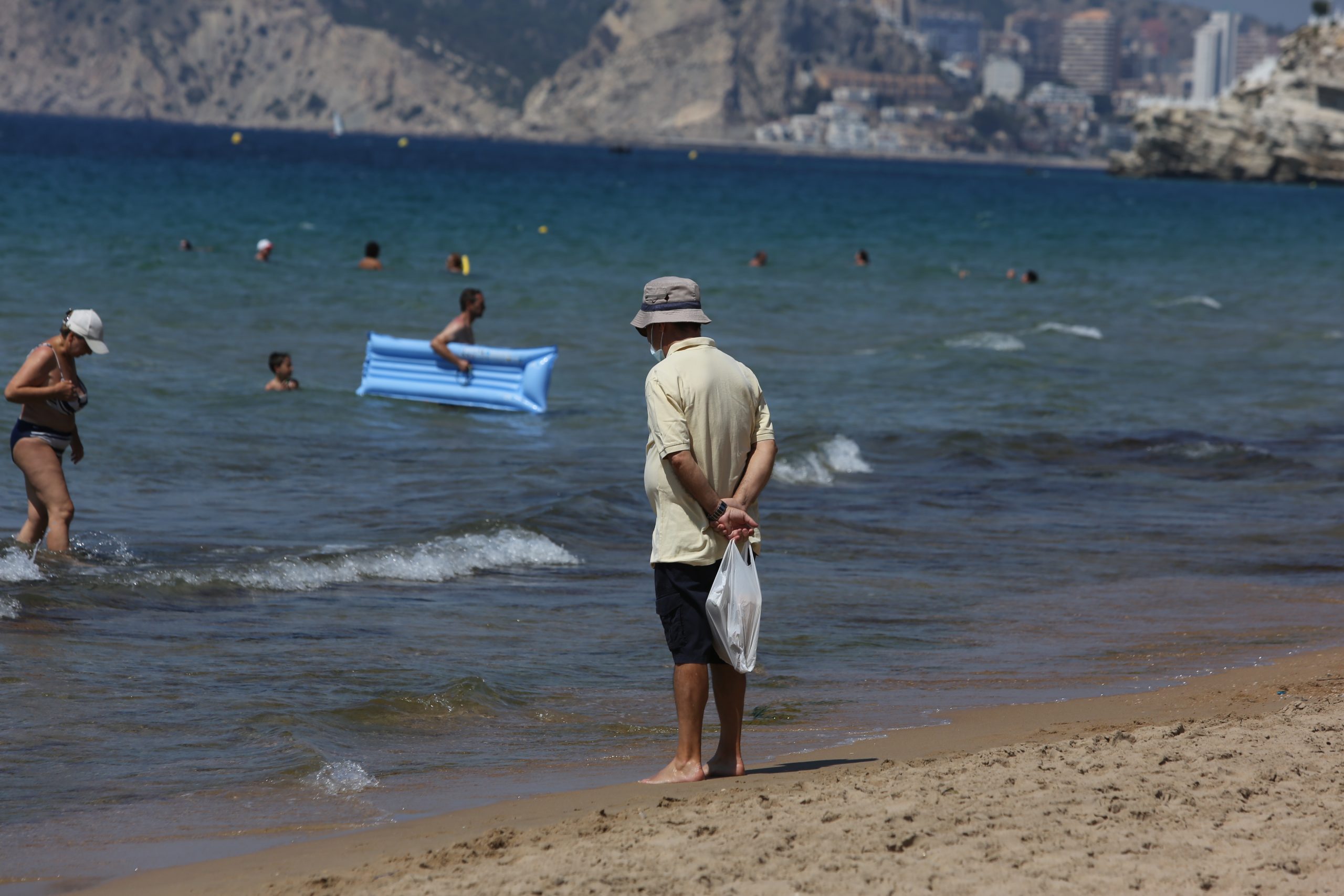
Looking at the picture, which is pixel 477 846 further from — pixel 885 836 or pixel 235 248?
Answer: pixel 235 248

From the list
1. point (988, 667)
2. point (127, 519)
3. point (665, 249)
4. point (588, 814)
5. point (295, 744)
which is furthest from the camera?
point (665, 249)

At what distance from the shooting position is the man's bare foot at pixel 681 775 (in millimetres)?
4922

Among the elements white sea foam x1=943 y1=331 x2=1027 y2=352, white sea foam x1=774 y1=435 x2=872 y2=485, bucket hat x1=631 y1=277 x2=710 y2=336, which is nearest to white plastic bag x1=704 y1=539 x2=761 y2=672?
bucket hat x1=631 y1=277 x2=710 y2=336

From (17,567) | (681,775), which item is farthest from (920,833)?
(17,567)

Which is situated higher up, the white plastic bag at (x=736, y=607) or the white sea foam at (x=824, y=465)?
the white plastic bag at (x=736, y=607)

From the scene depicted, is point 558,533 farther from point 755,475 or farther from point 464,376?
point 464,376

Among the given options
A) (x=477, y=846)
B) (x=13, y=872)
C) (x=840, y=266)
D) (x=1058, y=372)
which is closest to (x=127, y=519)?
(x=13, y=872)

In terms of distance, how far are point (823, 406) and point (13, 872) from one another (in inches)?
488

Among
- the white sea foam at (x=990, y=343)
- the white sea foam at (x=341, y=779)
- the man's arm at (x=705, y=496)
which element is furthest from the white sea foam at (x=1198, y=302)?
the white sea foam at (x=341, y=779)

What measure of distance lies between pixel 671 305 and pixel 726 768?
1.58 metres

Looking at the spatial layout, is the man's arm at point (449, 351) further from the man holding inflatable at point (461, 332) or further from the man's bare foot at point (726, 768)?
the man's bare foot at point (726, 768)

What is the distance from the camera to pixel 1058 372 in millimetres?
18953

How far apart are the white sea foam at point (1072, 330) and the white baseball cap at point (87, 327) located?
17512 millimetres

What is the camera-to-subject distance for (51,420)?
26.5 feet
